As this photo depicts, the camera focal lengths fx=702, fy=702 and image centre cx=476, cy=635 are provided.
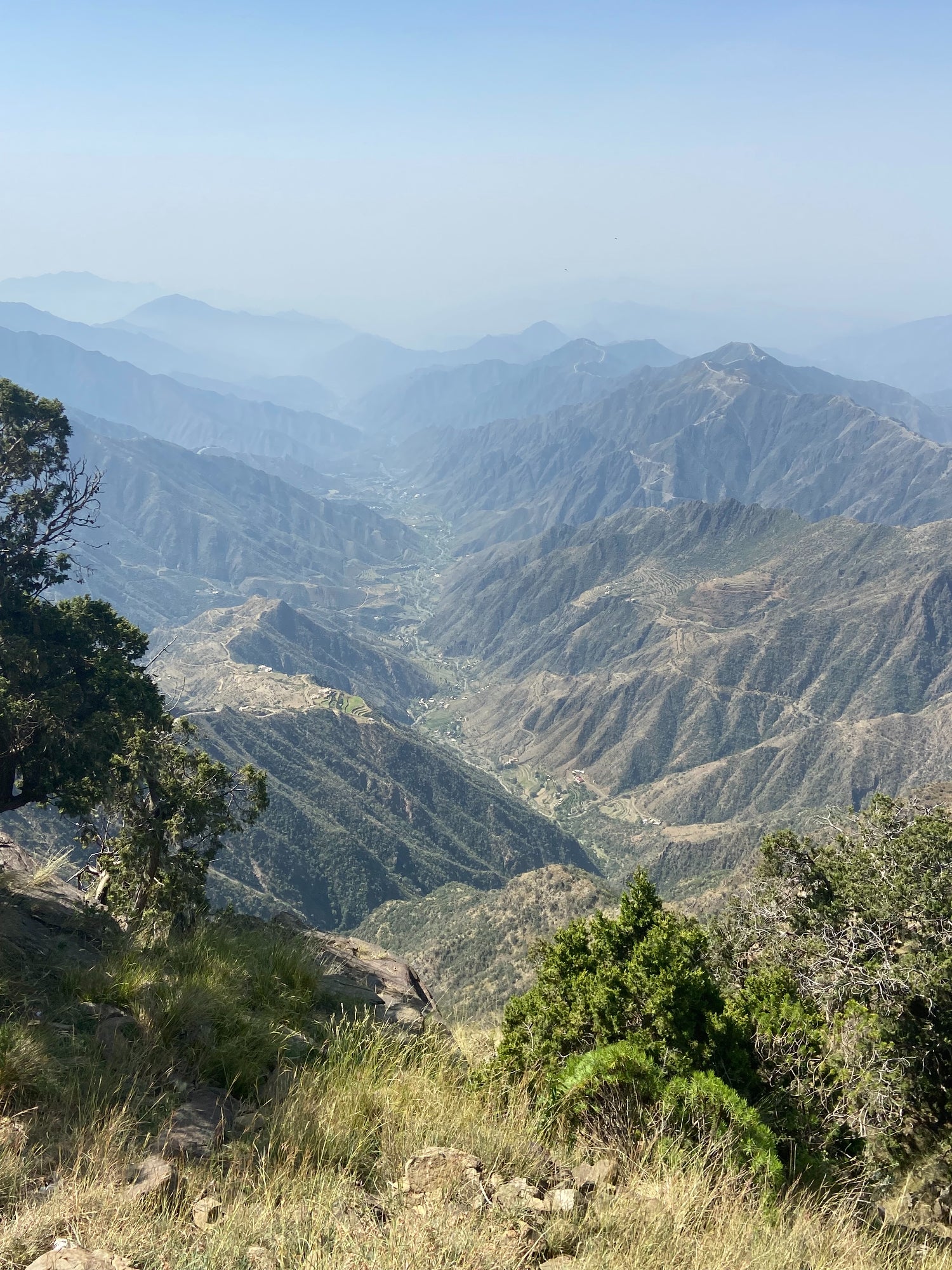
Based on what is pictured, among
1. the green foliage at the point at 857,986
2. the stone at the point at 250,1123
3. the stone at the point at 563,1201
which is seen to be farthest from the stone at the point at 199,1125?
the green foliage at the point at 857,986

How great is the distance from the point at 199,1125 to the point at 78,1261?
2513 mm

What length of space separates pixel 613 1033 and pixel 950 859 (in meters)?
13.8

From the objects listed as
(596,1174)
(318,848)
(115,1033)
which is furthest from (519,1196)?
(318,848)

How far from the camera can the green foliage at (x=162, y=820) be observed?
23.0 m

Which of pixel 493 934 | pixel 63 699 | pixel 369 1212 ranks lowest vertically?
pixel 493 934

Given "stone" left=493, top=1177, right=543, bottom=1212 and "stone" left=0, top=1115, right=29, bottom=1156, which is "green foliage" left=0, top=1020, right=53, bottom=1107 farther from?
"stone" left=493, top=1177, right=543, bottom=1212

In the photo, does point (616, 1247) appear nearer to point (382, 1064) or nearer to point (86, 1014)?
point (382, 1064)

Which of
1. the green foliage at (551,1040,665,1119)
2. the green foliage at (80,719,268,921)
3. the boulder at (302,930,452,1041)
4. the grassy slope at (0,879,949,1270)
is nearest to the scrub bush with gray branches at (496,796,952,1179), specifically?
the green foliage at (551,1040,665,1119)

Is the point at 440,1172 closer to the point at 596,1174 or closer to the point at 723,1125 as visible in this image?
the point at 596,1174

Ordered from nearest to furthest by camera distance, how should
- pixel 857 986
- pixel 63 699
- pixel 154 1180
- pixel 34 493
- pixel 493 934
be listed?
1. pixel 154 1180
2. pixel 857 986
3. pixel 63 699
4. pixel 34 493
5. pixel 493 934

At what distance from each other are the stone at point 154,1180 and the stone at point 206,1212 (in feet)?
0.78

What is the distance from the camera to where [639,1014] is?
10078 mm

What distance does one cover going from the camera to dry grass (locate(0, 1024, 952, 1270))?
4602 mm

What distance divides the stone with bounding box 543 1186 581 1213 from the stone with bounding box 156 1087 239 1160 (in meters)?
2.98
